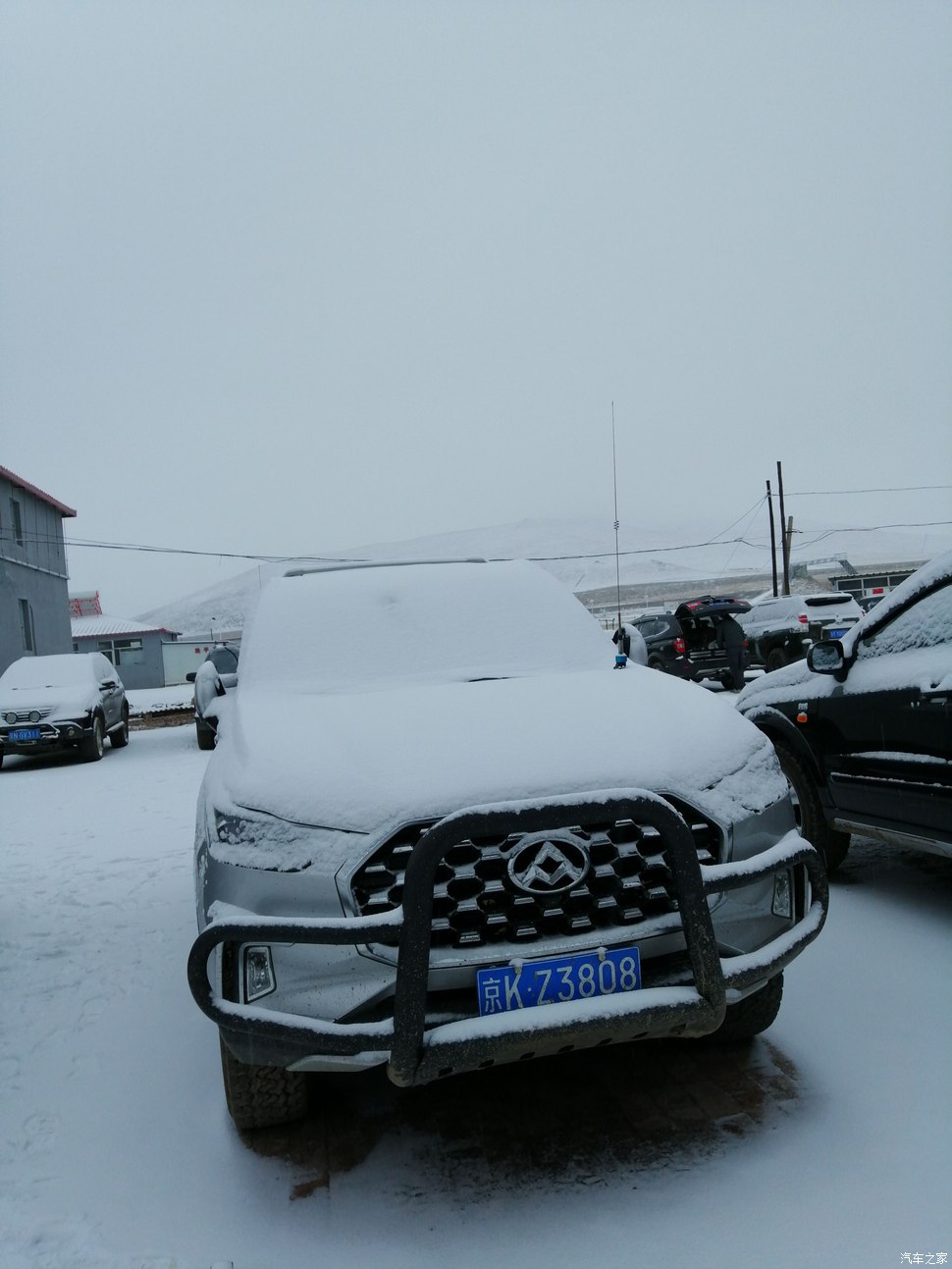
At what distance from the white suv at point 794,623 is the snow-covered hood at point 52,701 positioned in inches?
471

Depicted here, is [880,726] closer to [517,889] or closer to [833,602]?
[517,889]

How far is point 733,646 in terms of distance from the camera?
1720cm

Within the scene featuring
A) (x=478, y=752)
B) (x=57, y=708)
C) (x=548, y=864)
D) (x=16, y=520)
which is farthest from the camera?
(x=16, y=520)

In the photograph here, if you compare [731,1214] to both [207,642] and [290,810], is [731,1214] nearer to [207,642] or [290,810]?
[290,810]

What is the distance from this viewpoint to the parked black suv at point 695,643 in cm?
1756

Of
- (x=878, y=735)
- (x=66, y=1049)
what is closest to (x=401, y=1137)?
(x=66, y=1049)

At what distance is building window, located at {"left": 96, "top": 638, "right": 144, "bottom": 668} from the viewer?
50688 mm

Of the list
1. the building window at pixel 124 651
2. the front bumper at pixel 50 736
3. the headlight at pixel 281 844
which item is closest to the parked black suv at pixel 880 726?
the headlight at pixel 281 844

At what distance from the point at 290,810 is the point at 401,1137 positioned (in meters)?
1.08

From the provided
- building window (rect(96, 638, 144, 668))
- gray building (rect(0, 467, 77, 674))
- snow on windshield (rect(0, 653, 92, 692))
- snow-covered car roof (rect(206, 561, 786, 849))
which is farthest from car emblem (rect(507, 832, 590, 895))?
building window (rect(96, 638, 144, 668))

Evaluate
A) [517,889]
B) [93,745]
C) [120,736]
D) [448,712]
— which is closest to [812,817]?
[448,712]

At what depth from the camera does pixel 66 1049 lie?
3350 millimetres

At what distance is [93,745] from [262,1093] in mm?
11451

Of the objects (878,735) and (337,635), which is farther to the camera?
(878,735)
